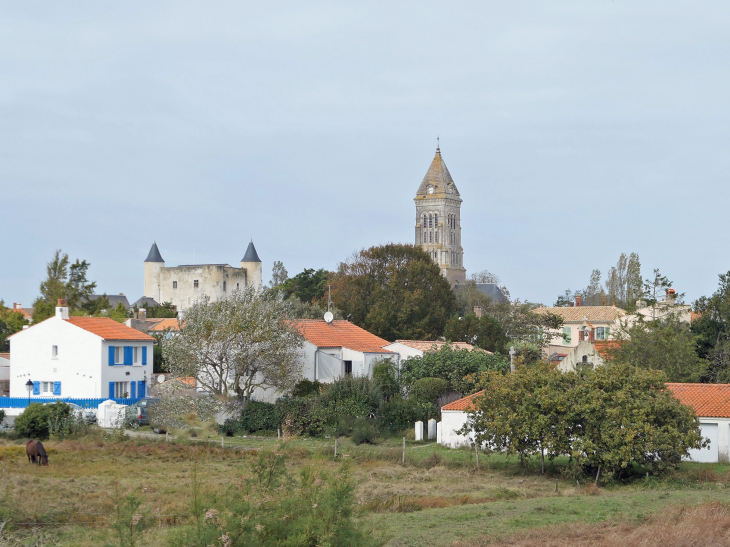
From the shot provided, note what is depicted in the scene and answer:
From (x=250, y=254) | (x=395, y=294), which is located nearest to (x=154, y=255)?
(x=250, y=254)

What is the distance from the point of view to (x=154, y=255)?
127m

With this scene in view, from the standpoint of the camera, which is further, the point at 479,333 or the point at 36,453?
the point at 479,333

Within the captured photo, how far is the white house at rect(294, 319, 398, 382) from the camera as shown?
43.6m

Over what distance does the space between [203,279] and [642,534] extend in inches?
4024

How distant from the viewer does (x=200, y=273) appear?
114 meters

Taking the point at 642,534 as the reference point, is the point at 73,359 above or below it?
above

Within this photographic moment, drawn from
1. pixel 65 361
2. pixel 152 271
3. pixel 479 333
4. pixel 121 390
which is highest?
pixel 152 271

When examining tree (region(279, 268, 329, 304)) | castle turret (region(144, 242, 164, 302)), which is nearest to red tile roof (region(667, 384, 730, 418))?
tree (region(279, 268, 329, 304))

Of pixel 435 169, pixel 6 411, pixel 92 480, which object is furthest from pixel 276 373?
pixel 435 169

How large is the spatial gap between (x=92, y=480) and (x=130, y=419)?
48.7 feet

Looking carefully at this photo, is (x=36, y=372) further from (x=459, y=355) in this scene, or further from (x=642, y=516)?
(x=642, y=516)

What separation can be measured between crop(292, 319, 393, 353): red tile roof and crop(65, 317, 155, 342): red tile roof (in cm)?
870

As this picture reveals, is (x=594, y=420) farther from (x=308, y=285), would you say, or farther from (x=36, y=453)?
(x=308, y=285)

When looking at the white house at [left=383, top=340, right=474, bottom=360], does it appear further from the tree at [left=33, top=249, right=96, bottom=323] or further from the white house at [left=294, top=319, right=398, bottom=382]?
the tree at [left=33, top=249, right=96, bottom=323]
